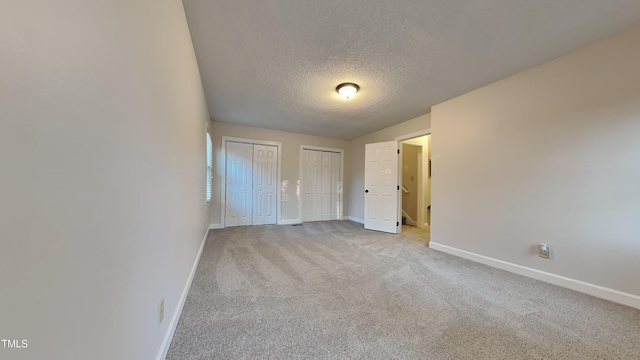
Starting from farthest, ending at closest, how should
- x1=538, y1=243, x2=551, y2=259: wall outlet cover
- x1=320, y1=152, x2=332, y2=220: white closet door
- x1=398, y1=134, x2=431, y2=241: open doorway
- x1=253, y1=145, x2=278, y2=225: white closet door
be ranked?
x1=320, y1=152, x2=332, y2=220: white closet door
x1=398, y1=134, x2=431, y2=241: open doorway
x1=253, y1=145, x2=278, y2=225: white closet door
x1=538, y1=243, x2=551, y2=259: wall outlet cover

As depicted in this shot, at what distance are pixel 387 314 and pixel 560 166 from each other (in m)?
2.32

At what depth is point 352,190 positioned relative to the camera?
582cm

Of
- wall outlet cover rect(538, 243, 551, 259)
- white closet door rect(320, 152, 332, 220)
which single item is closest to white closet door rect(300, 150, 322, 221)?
white closet door rect(320, 152, 332, 220)

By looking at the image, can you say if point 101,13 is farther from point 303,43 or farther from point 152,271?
point 303,43

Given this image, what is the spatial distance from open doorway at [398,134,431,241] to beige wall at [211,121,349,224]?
6.32ft

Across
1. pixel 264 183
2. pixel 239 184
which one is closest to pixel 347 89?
pixel 264 183

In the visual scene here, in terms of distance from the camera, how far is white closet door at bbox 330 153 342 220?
5.78 m

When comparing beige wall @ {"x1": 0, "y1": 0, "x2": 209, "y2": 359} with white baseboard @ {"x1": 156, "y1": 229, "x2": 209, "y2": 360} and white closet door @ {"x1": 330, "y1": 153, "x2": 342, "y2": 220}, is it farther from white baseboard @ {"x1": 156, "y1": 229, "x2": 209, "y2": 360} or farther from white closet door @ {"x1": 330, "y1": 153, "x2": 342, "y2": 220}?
white closet door @ {"x1": 330, "y1": 153, "x2": 342, "y2": 220}

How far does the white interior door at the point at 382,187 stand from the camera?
4.34m

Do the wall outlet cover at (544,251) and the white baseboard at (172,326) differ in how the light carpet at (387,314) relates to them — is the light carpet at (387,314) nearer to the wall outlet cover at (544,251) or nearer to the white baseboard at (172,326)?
the white baseboard at (172,326)

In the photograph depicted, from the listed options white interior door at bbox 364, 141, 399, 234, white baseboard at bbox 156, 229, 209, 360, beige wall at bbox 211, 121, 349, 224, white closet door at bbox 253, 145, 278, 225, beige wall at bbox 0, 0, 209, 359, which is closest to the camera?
beige wall at bbox 0, 0, 209, 359

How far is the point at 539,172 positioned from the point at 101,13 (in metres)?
3.50

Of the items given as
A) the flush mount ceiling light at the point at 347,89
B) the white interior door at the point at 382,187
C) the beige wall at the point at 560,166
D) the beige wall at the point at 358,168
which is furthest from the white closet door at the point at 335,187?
the beige wall at the point at 560,166

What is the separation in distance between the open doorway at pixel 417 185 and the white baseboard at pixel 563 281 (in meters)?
1.88
